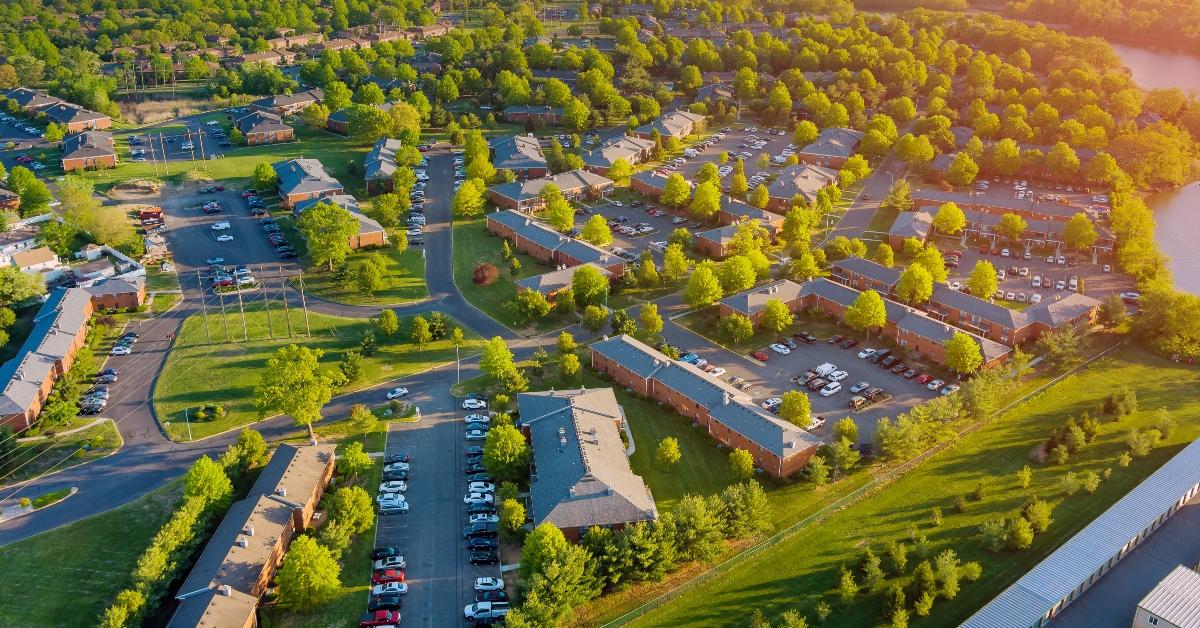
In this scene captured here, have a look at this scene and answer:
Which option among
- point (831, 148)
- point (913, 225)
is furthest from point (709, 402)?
point (831, 148)

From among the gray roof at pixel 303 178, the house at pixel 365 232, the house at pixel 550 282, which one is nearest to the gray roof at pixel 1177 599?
the house at pixel 550 282

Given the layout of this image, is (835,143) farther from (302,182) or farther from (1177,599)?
(1177,599)

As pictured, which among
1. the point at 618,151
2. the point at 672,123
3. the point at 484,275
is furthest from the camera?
the point at 672,123

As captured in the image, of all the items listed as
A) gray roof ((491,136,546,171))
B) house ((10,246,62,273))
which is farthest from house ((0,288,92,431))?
gray roof ((491,136,546,171))

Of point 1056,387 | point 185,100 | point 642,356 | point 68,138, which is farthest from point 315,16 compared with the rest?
point 1056,387

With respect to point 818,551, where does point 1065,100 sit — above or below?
above

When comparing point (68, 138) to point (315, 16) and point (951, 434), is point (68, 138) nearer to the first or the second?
point (315, 16)
